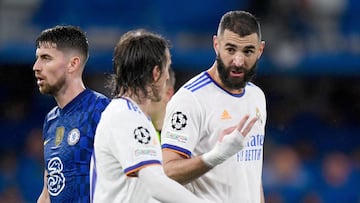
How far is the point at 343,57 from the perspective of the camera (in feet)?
54.8

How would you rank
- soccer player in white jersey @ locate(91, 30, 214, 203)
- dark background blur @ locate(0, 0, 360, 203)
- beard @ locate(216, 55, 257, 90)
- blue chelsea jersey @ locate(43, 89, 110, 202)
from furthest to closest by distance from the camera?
dark background blur @ locate(0, 0, 360, 203) → beard @ locate(216, 55, 257, 90) → blue chelsea jersey @ locate(43, 89, 110, 202) → soccer player in white jersey @ locate(91, 30, 214, 203)

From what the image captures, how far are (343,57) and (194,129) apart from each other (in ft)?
33.9

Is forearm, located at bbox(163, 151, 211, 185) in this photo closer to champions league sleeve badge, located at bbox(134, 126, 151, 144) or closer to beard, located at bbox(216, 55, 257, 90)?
beard, located at bbox(216, 55, 257, 90)

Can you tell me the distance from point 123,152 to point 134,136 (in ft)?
0.36

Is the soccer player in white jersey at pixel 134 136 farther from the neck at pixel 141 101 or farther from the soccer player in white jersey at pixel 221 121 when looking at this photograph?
the soccer player in white jersey at pixel 221 121

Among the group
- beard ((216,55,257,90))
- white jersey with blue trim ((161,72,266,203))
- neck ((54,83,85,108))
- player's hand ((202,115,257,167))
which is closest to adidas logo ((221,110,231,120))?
white jersey with blue trim ((161,72,266,203))

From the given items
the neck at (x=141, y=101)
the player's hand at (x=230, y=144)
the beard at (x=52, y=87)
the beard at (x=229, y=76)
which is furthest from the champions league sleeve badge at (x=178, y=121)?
the neck at (x=141, y=101)

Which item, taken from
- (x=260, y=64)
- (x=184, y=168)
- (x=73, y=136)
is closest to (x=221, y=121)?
(x=184, y=168)

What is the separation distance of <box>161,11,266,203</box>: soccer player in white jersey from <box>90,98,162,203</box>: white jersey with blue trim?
92 centimetres

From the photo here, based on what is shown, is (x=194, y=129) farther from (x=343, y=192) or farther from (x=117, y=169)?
(x=343, y=192)

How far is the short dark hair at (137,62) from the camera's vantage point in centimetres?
578

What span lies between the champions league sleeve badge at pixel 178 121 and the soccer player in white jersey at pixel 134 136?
877mm

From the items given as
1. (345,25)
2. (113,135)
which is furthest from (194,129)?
(345,25)

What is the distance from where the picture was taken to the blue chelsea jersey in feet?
21.8
